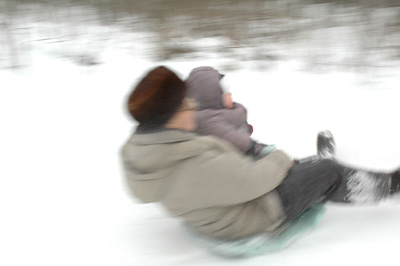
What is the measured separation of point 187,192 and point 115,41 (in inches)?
168

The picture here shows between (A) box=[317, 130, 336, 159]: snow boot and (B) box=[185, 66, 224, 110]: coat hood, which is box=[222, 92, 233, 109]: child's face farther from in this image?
(A) box=[317, 130, 336, 159]: snow boot

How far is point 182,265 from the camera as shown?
85.4 inches

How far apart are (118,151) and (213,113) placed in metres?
1.22

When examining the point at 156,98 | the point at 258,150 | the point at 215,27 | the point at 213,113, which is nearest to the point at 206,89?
the point at 213,113

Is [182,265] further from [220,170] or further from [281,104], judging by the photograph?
[281,104]

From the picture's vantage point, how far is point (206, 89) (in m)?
2.64

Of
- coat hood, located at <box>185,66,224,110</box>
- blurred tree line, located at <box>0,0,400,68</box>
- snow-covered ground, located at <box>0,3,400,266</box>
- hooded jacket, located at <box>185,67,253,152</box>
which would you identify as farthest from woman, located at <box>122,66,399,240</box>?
blurred tree line, located at <box>0,0,400,68</box>

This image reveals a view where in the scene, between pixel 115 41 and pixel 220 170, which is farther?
pixel 115 41

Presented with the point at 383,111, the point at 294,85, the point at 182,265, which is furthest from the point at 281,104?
the point at 182,265

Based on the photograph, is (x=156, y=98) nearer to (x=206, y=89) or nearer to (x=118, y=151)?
(x=206, y=89)

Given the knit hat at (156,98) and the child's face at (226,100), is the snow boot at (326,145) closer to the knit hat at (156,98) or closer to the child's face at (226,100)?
the child's face at (226,100)

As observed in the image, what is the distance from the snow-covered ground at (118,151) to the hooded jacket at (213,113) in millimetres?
576

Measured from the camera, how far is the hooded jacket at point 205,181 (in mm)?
1919

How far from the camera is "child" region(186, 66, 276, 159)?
2.55 meters
